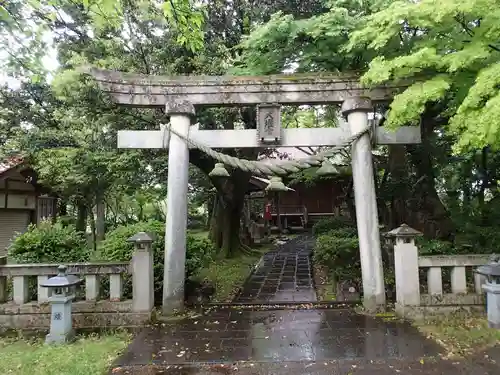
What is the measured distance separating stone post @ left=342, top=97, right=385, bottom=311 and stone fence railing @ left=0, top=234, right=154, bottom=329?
418 centimetres

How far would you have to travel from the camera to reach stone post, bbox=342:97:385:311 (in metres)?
6.98

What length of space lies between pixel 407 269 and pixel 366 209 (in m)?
1.34

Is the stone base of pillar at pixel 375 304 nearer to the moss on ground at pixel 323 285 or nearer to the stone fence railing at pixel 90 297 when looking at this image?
the moss on ground at pixel 323 285

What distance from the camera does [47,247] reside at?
24.2 feet

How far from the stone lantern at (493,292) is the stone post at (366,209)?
172 cm

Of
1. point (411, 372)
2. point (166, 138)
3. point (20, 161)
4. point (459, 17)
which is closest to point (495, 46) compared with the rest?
point (459, 17)

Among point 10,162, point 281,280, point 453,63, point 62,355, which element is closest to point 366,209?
point 453,63

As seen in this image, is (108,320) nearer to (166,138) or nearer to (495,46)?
(166,138)

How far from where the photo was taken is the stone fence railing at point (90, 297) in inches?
259

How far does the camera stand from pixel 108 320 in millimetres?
6629

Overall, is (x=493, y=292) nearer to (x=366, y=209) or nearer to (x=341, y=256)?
(x=366, y=209)

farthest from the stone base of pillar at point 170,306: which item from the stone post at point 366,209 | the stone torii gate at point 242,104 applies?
the stone post at point 366,209

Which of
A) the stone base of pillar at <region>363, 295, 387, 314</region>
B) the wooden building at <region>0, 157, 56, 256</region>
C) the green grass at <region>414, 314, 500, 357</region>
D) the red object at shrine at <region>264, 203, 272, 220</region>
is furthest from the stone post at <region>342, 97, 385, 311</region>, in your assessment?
the red object at shrine at <region>264, 203, 272, 220</region>

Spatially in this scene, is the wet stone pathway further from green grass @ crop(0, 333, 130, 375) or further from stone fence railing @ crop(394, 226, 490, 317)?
green grass @ crop(0, 333, 130, 375)
